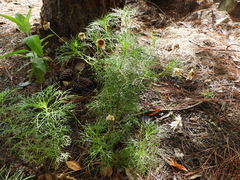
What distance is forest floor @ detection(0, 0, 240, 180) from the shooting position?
4.79 feet

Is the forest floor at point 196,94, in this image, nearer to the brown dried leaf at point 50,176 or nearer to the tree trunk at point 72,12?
the brown dried leaf at point 50,176

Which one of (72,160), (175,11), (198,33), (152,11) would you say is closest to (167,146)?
(72,160)

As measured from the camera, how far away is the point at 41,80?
6.23 feet

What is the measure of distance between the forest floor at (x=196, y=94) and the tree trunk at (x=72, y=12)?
1.36 ft

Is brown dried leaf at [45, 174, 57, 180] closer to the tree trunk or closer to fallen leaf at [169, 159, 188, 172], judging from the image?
fallen leaf at [169, 159, 188, 172]

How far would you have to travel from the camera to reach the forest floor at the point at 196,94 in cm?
146

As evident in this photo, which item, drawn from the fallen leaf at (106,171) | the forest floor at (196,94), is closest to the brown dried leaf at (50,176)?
the forest floor at (196,94)

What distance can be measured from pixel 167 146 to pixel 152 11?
2.75m

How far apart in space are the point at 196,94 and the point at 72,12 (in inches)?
67.2

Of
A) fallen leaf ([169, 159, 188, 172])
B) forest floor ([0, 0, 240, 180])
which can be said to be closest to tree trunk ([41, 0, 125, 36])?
forest floor ([0, 0, 240, 180])

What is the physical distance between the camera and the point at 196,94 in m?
1.93

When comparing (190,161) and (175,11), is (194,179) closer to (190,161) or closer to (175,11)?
(190,161)

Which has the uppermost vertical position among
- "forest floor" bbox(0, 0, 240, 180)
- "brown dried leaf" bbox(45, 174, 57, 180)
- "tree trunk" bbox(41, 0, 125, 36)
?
"tree trunk" bbox(41, 0, 125, 36)

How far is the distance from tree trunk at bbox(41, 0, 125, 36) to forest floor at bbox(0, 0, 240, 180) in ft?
1.36
